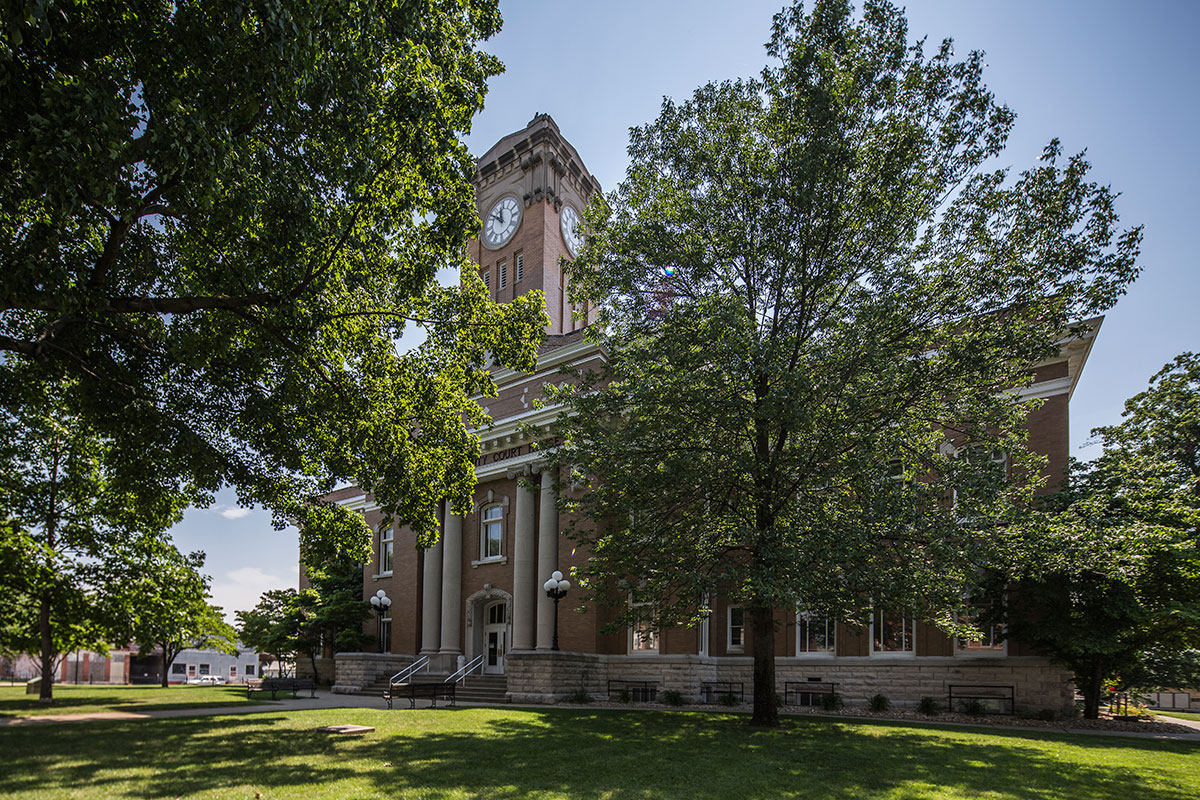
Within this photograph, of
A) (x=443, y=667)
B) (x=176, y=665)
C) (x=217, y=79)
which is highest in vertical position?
(x=217, y=79)

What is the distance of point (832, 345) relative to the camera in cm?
1510

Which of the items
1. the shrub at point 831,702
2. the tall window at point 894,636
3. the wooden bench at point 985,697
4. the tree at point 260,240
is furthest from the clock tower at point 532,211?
the wooden bench at point 985,697

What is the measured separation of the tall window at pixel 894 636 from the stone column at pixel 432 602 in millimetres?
17898

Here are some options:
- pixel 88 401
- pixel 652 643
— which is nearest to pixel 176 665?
pixel 652 643

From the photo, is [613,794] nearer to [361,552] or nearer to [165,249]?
[361,552]

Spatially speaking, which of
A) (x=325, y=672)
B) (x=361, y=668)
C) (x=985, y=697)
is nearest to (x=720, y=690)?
(x=985, y=697)

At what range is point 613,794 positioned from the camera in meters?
8.84

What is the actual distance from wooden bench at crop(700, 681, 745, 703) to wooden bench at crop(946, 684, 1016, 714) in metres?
6.20

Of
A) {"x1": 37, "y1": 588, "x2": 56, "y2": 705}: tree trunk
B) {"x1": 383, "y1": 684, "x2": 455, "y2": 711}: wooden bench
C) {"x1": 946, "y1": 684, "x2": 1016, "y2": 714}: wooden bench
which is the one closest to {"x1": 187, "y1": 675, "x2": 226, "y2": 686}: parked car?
{"x1": 37, "y1": 588, "x2": 56, "y2": 705}: tree trunk

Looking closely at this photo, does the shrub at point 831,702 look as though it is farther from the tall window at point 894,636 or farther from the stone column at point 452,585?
the stone column at point 452,585

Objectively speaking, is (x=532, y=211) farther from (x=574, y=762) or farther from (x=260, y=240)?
(x=574, y=762)

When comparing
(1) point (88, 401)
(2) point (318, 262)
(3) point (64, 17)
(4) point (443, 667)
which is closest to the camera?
(3) point (64, 17)

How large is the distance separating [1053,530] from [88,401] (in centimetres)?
1933

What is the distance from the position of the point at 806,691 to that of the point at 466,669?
12.5m
